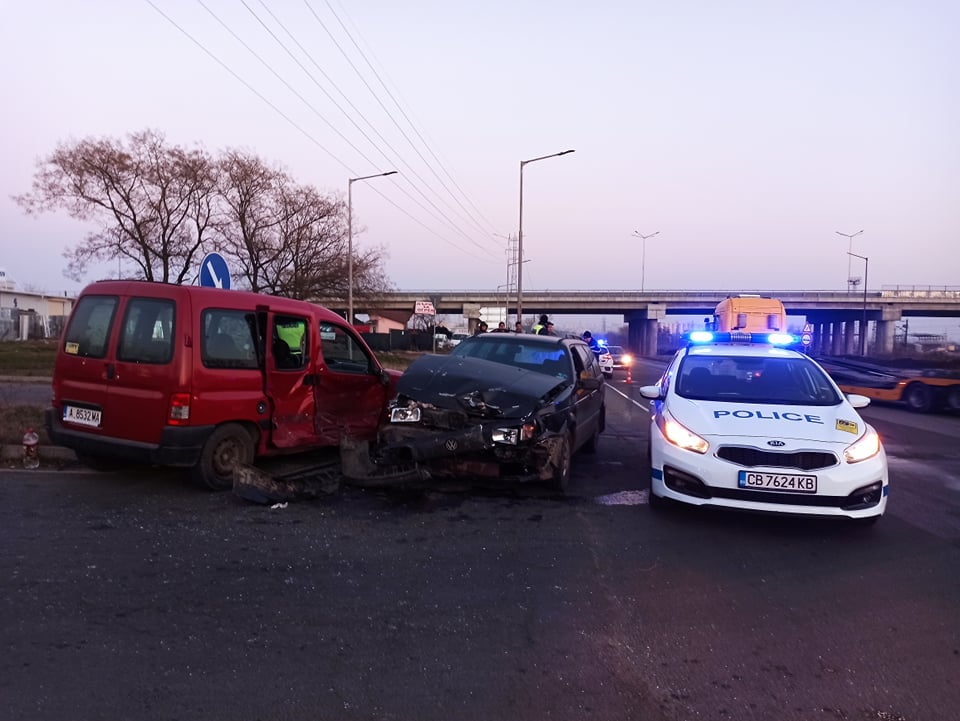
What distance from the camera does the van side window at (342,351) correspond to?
27.3 ft

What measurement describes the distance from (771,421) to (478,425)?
257cm

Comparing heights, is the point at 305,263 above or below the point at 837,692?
above

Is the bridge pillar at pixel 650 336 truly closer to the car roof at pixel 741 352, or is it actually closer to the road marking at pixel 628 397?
the road marking at pixel 628 397

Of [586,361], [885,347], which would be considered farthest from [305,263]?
[885,347]

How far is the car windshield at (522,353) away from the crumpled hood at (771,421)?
211 centimetres

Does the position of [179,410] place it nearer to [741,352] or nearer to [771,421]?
[771,421]

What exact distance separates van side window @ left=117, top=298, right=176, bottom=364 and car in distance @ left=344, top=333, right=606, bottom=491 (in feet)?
6.57

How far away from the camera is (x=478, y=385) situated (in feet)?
24.2

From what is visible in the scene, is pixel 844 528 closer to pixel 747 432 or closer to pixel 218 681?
pixel 747 432

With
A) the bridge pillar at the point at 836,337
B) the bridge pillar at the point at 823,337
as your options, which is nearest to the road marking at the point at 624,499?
the bridge pillar at the point at 836,337

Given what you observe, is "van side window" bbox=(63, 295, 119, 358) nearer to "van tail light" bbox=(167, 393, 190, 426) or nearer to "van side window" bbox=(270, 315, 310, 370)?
"van tail light" bbox=(167, 393, 190, 426)

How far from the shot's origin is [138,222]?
34125 millimetres

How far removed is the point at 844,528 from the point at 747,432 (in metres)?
1.25

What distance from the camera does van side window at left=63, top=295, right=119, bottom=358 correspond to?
271 inches
